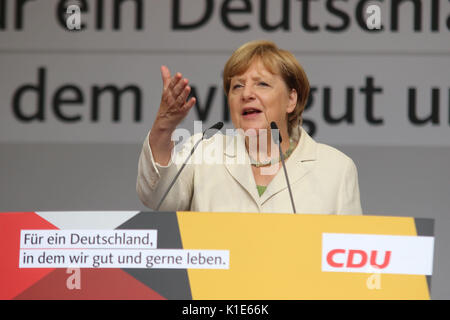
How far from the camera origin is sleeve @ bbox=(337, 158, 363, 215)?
209cm

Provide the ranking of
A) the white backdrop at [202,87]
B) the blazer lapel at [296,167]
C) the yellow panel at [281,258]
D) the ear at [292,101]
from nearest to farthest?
1. the yellow panel at [281,258]
2. the blazer lapel at [296,167]
3. the ear at [292,101]
4. the white backdrop at [202,87]

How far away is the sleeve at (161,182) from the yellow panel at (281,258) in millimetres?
380

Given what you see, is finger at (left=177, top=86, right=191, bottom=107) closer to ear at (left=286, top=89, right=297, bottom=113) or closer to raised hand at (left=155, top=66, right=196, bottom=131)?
raised hand at (left=155, top=66, right=196, bottom=131)

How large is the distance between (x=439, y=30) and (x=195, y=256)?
2.41m

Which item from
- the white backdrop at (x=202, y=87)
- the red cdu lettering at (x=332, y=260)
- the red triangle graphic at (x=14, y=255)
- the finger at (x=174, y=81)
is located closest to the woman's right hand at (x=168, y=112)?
the finger at (x=174, y=81)

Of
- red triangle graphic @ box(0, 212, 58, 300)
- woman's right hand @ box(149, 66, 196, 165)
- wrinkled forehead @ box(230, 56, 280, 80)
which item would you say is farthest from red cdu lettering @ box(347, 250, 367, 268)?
wrinkled forehead @ box(230, 56, 280, 80)

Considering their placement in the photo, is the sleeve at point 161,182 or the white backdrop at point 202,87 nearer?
the sleeve at point 161,182

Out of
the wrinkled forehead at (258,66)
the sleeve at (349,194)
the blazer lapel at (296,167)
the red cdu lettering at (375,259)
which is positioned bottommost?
the red cdu lettering at (375,259)

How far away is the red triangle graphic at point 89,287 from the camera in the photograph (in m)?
1.55

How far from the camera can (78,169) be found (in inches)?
141

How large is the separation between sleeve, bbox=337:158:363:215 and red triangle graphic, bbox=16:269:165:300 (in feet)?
2.50

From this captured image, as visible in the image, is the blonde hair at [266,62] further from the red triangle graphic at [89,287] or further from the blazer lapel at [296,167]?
the red triangle graphic at [89,287]

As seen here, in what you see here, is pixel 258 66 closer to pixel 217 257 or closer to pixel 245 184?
pixel 245 184
